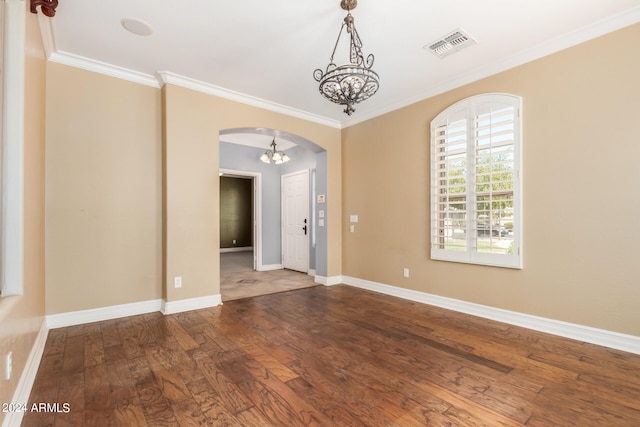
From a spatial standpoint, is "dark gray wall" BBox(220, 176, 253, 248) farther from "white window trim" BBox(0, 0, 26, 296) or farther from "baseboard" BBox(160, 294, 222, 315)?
"white window trim" BBox(0, 0, 26, 296)

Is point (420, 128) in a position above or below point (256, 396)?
above

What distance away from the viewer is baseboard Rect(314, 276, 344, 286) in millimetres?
5223

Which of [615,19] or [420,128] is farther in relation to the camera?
[420,128]

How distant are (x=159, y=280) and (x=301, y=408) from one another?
2750mm

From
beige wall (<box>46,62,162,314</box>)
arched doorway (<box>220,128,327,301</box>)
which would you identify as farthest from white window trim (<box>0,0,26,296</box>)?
arched doorway (<box>220,128,327,301</box>)

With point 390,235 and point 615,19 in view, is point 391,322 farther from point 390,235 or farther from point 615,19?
point 615,19

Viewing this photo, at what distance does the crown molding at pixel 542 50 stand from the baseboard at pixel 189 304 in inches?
151

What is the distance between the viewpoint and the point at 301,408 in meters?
1.84

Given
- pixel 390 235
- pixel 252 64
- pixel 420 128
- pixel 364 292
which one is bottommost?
pixel 364 292

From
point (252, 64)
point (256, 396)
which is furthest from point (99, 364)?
point (252, 64)

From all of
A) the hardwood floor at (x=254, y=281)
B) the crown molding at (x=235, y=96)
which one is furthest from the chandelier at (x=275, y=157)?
the hardwood floor at (x=254, y=281)

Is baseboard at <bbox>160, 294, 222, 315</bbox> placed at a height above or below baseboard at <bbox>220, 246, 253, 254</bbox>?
above

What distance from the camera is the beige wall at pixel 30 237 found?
1646 mm

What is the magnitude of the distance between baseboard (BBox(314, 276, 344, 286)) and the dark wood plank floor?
5.85 feet
